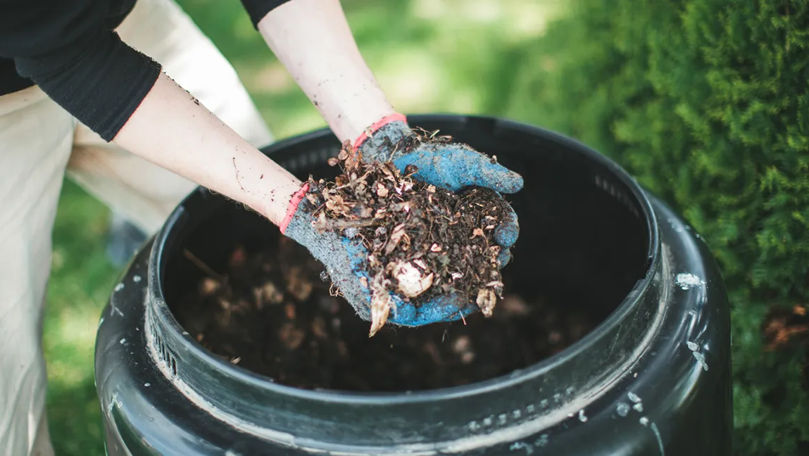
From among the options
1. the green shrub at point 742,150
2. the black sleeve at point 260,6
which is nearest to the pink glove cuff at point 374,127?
the black sleeve at point 260,6

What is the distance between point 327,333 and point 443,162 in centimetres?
78

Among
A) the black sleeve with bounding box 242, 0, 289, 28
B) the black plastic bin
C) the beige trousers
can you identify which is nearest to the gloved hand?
the black plastic bin

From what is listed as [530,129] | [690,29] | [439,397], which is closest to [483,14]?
[690,29]

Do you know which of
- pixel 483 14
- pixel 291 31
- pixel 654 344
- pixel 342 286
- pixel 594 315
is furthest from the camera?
pixel 483 14

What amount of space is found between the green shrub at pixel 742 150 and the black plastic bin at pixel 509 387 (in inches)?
14.4

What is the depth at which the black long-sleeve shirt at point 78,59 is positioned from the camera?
1.11m

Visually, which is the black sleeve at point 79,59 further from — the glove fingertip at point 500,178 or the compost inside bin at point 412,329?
the glove fingertip at point 500,178

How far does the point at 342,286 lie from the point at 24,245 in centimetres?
81

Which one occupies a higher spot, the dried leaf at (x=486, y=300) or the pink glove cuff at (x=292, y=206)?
the pink glove cuff at (x=292, y=206)

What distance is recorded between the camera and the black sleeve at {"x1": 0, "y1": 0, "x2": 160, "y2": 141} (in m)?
1.11

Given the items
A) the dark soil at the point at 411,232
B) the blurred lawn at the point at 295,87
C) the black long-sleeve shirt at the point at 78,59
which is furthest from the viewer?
the blurred lawn at the point at 295,87

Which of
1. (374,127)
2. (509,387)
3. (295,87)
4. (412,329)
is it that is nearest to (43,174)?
(374,127)

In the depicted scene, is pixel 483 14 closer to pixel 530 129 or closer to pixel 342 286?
pixel 530 129

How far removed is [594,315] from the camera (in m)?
1.77
